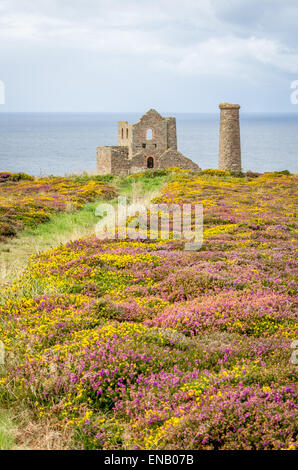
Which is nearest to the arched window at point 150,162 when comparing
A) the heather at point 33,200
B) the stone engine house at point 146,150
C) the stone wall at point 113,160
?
the stone engine house at point 146,150

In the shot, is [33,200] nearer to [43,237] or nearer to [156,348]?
[43,237]

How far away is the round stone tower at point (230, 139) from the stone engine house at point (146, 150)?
3902 millimetres

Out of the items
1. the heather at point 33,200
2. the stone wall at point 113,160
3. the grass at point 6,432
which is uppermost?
the stone wall at point 113,160

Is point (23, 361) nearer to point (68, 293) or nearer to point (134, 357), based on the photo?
point (134, 357)

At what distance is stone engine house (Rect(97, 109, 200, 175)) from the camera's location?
48969 mm

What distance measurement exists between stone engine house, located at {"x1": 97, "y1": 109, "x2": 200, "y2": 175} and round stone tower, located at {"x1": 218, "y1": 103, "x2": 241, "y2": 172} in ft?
12.8

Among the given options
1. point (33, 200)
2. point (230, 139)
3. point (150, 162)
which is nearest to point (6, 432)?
point (33, 200)

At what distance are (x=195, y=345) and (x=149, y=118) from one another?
166ft

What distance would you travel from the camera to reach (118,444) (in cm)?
438

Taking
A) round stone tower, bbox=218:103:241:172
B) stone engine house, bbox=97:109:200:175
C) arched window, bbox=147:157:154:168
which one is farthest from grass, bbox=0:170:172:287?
arched window, bbox=147:157:154:168

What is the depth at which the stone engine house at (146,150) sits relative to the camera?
1928 inches

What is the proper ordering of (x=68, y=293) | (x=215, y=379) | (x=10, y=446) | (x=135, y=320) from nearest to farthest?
(x=10, y=446), (x=215, y=379), (x=135, y=320), (x=68, y=293)

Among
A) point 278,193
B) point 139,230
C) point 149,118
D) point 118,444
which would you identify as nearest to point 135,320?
point 118,444

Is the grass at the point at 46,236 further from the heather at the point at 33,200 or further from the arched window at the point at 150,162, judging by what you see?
the arched window at the point at 150,162
